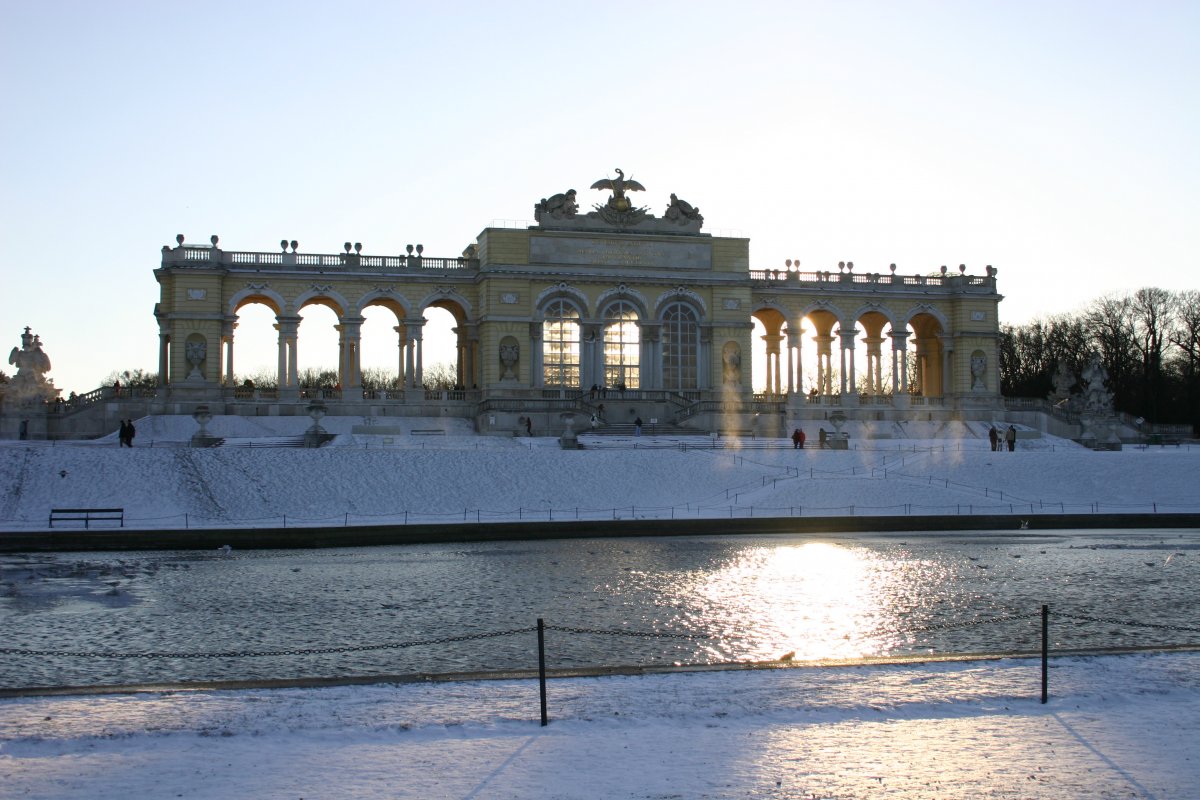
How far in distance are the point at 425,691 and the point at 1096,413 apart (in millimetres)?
52391

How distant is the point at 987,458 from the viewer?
46.9 meters

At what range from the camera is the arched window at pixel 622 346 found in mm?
63750

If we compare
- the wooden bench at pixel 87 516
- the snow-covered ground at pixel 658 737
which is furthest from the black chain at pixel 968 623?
the wooden bench at pixel 87 516

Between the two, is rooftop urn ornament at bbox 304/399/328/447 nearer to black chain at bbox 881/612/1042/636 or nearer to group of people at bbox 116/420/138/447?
group of people at bbox 116/420/138/447

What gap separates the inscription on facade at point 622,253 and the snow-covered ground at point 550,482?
1559 centimetres

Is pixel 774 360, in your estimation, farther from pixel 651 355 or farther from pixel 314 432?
pixel 314 432

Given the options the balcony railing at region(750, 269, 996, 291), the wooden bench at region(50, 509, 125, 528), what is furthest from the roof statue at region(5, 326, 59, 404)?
the balcony railing at region(750, 269, 996, 291)

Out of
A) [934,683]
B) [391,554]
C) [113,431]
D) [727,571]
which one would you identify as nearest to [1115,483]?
[727,571]

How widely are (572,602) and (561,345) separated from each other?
4199 cm

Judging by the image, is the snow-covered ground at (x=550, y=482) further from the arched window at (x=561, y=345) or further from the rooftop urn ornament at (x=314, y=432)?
the arched window at (x=561, y=345)

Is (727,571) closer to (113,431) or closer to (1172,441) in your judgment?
(113,431)

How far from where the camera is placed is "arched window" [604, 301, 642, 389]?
2510 inches

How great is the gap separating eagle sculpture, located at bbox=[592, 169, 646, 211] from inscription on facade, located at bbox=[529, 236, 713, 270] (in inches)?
73.7

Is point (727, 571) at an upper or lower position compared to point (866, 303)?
lower
